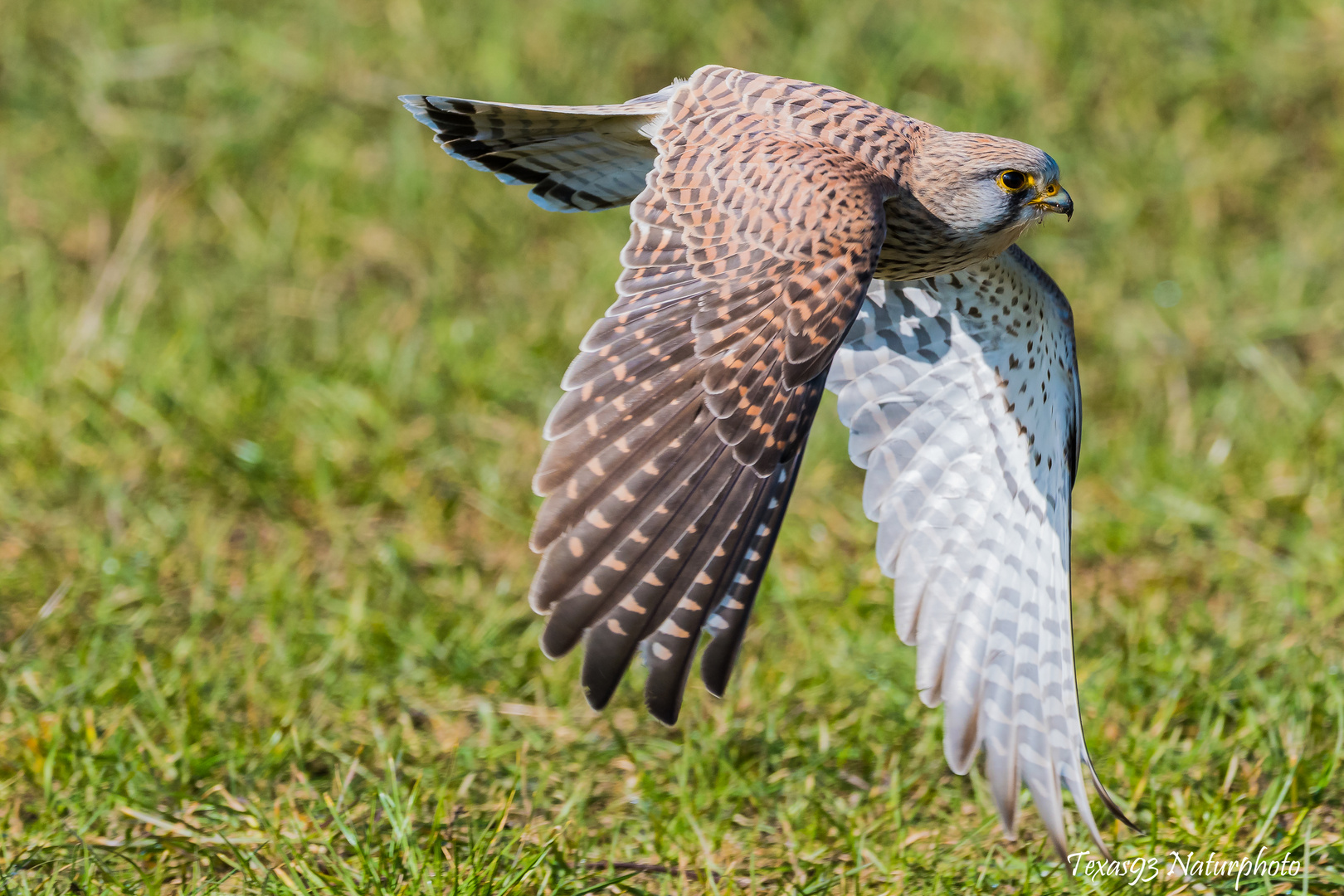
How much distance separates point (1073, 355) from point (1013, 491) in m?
0.48

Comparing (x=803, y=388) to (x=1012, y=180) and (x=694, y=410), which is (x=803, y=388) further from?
(x=1012, y=180)

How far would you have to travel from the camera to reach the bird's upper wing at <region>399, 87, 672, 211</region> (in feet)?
12.8

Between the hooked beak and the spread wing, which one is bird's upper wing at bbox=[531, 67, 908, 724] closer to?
the hooked beak

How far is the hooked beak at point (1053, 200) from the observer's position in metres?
3.82

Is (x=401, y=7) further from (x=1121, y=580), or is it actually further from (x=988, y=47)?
(x=1121, y=580)

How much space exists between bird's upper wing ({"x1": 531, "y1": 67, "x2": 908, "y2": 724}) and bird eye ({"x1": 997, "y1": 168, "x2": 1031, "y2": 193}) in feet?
1.65

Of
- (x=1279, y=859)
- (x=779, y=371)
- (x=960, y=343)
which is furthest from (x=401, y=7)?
(x=1279, y=859)

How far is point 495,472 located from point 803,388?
8.57 feet

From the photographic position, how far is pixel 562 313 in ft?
20.9

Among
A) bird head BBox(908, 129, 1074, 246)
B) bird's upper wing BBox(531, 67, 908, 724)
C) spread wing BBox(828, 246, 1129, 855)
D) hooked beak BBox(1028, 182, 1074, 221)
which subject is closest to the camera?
bird's upper wing BBox(531, 67, 908, 724)

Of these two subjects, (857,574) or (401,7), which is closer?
(857,574)

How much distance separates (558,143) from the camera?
162 inches

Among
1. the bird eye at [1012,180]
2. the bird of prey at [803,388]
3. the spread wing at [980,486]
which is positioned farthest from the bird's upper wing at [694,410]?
the spread wing at [980,486]

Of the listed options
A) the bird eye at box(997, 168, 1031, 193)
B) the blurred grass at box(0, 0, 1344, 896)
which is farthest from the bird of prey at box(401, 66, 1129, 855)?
the blurred grass at box(0, 0, 1344, 896)
